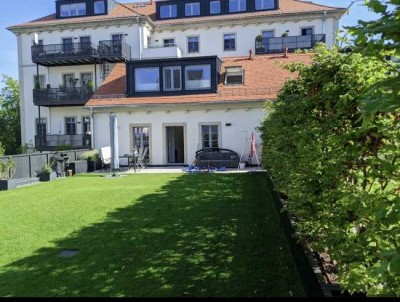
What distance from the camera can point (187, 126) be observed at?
21812 millimetres

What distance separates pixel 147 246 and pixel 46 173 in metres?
11.7

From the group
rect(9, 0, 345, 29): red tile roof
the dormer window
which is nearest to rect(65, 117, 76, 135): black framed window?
rect(9, 0, 345, 29): red tile roof

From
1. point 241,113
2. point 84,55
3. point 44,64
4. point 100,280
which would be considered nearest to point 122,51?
point 84,55

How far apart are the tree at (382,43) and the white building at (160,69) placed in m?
19.1

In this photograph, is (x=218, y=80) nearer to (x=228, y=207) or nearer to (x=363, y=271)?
(x=228, y=207)

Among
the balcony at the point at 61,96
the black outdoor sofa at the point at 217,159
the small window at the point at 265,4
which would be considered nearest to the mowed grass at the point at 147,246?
the black outdoor sofa at the point at 217,159

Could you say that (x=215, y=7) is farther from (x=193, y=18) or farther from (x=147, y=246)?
(x=147, y=246)

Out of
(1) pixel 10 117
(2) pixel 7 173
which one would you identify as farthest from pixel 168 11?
(2) pixel 7 173

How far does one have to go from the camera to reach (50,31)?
32.8 metres

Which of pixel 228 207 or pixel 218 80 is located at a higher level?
pixel 218 80

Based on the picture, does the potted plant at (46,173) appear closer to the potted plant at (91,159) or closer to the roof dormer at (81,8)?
the potted plant at (91,159)

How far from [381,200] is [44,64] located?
108 ft

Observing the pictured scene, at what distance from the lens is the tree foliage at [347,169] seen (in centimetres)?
245

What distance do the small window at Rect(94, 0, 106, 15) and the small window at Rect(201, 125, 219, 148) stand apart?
58.1 ft
